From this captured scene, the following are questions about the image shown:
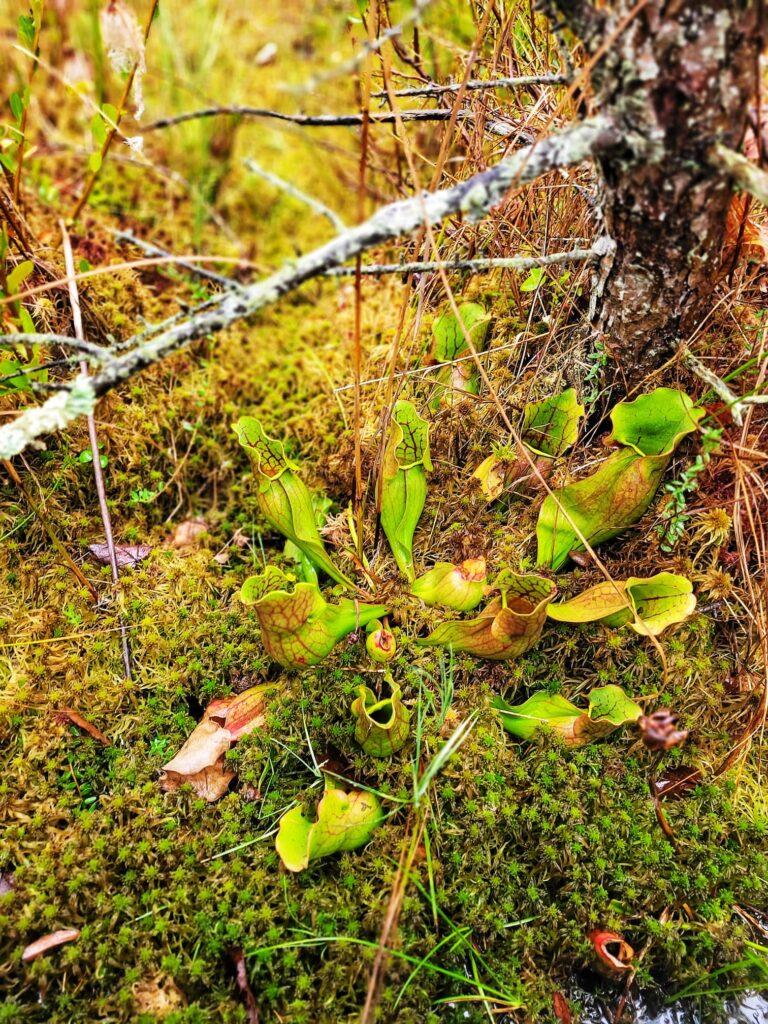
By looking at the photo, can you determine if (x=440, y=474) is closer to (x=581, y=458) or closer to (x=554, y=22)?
(x=581, y=458)

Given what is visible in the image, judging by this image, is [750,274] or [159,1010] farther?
[750,274]

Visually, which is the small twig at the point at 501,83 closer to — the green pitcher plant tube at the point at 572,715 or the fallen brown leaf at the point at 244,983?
the green pitcher plant tube at the point at 572,715

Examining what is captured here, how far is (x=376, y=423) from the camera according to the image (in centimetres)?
227

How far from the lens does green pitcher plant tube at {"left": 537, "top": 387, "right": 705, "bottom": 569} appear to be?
183 cm

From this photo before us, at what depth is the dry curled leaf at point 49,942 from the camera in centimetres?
154

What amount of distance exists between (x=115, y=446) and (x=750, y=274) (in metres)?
2.07

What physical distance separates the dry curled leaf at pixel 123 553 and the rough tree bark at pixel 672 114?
1.65 m

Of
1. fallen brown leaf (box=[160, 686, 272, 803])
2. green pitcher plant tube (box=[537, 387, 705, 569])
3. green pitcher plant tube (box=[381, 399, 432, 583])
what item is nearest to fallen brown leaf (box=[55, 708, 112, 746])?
fallen brown leaf (box=[160, 686, 272, 803])

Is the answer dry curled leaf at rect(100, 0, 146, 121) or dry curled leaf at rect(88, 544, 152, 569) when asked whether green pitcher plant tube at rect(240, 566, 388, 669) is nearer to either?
dry curled leaf at rect(88, 544, 152, 569)

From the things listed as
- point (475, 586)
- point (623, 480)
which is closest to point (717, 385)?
point (623, 480)

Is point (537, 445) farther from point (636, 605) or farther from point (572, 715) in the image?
point (572, 715)

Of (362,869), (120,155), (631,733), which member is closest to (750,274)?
(631,733)

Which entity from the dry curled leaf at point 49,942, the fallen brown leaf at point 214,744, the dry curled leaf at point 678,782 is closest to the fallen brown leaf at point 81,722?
the fallen brown leaf at point 214,744

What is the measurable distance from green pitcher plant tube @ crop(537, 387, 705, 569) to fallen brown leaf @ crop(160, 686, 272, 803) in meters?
0.92
